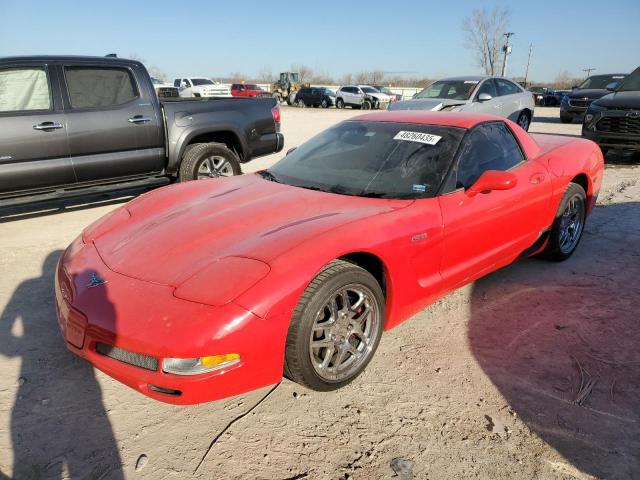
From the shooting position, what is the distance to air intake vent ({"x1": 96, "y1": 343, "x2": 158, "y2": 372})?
2016mm

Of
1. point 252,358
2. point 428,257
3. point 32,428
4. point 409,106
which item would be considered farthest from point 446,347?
point 409,106

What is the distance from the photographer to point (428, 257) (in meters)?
2.81

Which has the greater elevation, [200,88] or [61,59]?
[61,59]

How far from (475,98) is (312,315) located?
364 inches

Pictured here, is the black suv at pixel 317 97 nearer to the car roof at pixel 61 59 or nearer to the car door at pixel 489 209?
the car roof at pixel 61 59

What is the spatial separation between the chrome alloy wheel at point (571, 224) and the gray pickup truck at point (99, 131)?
12.9ft

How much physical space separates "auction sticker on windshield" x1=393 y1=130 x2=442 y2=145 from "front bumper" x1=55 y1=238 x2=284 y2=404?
1.82 metres

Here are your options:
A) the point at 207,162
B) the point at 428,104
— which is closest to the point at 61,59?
the point at 207,162

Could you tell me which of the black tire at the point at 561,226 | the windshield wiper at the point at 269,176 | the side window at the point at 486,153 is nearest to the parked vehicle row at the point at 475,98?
the black tire at the point at 561,226

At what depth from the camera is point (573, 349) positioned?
116 inches

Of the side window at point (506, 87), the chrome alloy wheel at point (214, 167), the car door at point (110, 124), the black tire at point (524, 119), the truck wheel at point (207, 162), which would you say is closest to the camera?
A: the car door at point (110, 124)

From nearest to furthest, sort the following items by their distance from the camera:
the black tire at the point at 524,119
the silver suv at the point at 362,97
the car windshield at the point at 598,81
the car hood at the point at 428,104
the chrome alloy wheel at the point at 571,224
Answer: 1. the chrome alloy wheel at the point at 571,224
2. the car hood at the point at 428,104
3. the black tire at the point at 524,119
4. the car windshield at the point at 598,81
5. the silver suv at the point at 362,97

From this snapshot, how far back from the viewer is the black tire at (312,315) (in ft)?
7.28

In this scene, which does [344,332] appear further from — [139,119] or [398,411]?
[139,119]
